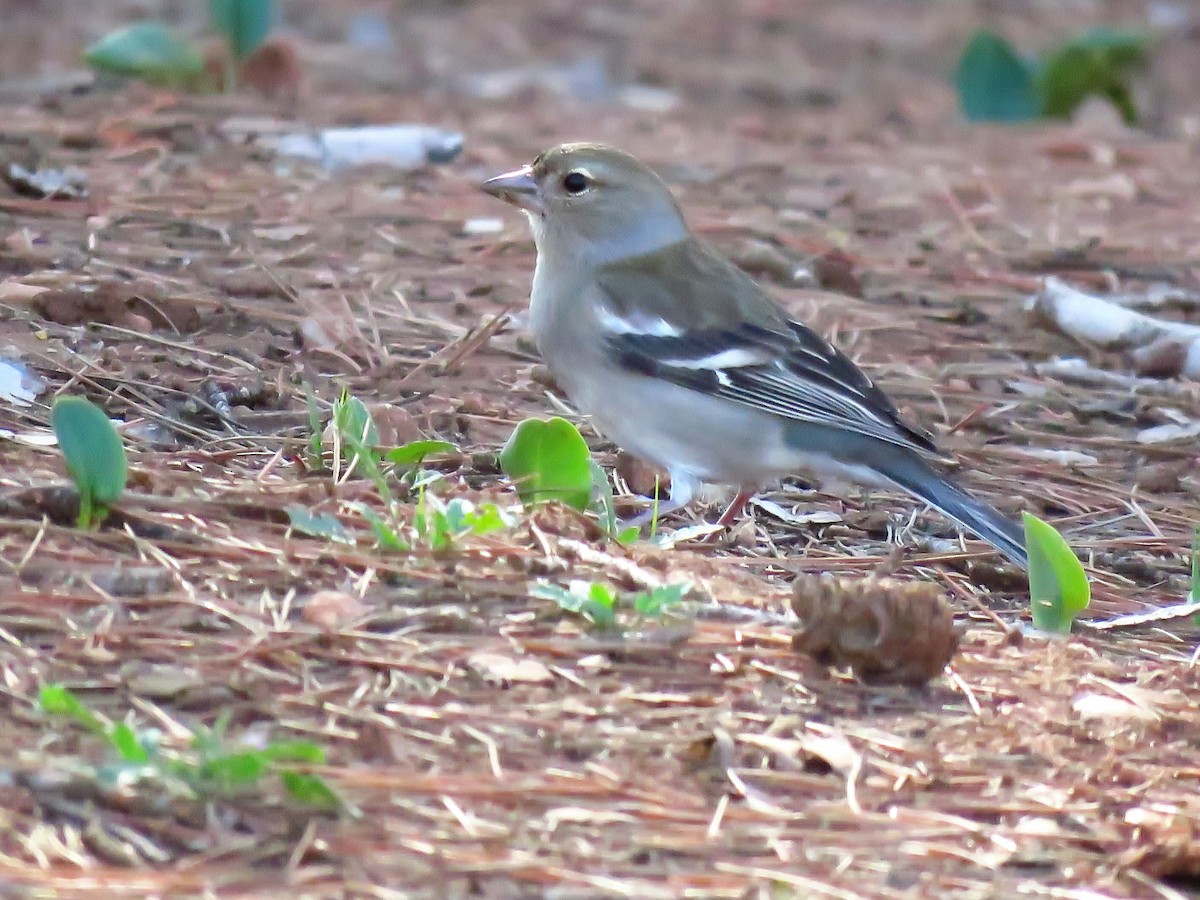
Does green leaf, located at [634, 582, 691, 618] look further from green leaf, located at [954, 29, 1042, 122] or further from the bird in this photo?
green leaf, located at [954, 29, 1042, 122]

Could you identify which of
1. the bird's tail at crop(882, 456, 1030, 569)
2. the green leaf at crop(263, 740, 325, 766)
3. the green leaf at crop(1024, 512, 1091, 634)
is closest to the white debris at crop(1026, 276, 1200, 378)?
the bird's tail at crop(882, 456, 1030, 569)

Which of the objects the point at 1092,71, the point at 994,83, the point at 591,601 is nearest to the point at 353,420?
the point at 591,601

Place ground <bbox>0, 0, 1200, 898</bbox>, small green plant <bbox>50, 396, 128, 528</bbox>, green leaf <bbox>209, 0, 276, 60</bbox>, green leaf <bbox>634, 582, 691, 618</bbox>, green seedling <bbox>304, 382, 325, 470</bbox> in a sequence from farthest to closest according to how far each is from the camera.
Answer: green leaf <bbox>209, 0, 276, 60</bbox>, green seedling <bbox>304, 382, 325, 470</bbox>, small green plant <bbox>50, 396, 128, 528</bbox>, green leaf <bbox>634, 582, 691, 618</bbox>, ground <bbox>0, 0, 1200, 898</bbox>

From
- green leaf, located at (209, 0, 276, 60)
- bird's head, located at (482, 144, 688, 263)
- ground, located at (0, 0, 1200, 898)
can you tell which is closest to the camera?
ground, located at (0, 0, 1200, 898)

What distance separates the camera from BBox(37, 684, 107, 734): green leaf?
282 centimetres

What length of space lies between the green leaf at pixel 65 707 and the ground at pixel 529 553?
3 cm

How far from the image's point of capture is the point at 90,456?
3.63m

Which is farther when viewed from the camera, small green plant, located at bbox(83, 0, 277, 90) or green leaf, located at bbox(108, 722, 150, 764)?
small green plant, located at bbox(83, 0, 277, 90)

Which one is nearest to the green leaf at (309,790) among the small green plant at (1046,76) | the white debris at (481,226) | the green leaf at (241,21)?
the white debris at (481,226)

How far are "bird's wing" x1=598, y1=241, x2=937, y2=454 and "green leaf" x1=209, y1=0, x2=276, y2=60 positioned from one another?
143 inches

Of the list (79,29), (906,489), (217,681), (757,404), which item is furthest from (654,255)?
(79,29)

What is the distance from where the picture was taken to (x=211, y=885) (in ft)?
8.38

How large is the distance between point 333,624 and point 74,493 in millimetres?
671

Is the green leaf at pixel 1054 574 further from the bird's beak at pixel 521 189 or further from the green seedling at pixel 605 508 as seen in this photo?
the bird's beak at pixel 521 189
